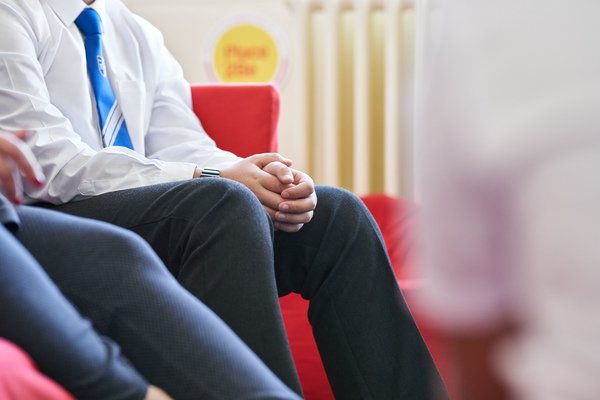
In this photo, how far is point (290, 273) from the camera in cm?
98

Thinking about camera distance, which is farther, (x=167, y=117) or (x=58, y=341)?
(x=167, y=117)

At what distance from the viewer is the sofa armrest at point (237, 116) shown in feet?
4.77

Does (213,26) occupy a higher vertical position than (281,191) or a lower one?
higher

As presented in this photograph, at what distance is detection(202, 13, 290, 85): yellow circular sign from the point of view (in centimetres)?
238

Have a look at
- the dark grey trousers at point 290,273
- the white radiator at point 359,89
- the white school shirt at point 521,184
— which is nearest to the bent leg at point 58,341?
the dark grey trousers at point 290,273

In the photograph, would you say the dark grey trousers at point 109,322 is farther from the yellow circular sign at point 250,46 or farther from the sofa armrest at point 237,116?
the yellow circular sign at point 250,46

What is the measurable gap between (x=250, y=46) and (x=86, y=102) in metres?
1.34

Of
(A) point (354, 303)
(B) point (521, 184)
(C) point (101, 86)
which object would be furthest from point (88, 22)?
(B) point (521, 184)

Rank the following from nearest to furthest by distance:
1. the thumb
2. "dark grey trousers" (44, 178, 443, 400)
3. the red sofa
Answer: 1. "dark grey trousers" (44, 178, 443, 400)
2. the thumb
3. the red sofa

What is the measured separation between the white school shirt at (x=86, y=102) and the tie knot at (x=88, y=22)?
0.01 m

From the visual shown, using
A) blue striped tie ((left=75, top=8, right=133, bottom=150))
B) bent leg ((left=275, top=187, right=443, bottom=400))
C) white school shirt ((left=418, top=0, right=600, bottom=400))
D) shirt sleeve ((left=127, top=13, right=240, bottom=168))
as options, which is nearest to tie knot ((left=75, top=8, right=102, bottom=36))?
blue striped tie ((left=75, top=8, right=133, bottom=150))

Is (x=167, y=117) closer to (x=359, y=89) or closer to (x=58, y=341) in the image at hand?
(x=58, y=341)

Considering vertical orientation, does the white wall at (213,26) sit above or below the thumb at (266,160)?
above

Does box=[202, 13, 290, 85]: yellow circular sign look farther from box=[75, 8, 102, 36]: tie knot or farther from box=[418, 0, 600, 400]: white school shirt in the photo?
box=[418, 0, 600, 400]: white school shirt
